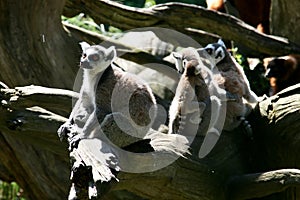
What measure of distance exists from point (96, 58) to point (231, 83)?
1212mm

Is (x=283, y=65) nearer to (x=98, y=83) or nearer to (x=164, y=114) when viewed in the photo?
(x=164, y=114)

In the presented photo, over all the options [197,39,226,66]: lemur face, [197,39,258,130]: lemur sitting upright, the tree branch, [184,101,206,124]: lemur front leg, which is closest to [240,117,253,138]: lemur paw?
[197,39,258,130]: lemur sitting upright

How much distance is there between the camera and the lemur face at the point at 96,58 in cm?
375

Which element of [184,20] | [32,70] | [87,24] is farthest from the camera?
[87,24]

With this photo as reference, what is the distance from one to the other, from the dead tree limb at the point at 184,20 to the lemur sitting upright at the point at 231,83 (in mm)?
1412

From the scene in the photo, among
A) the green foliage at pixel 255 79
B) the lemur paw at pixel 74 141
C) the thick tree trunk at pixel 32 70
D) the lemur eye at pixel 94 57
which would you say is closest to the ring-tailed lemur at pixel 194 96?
the lemur eye at pixel 94 57

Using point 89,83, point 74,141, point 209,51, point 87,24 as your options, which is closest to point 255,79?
point 87,24

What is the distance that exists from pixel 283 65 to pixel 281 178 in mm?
3608

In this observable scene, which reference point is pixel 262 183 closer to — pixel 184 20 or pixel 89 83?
pixel 89 83

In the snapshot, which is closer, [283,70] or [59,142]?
[59,142]

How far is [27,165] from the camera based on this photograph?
5070mm

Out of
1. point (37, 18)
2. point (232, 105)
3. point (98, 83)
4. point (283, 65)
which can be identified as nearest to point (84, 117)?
point (98, 83)

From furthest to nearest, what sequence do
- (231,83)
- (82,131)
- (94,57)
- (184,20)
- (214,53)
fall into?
(184,20) < (214,53) < (231,83) < (94,57) < (82,131)

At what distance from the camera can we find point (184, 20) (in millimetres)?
6250
